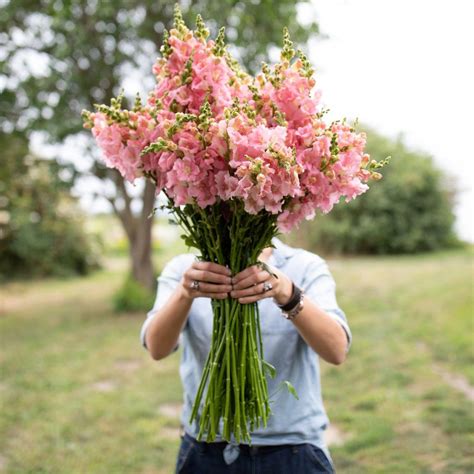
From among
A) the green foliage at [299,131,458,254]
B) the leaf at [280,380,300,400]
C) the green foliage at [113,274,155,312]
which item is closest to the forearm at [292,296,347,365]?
the leaf at [280,380,300,400]

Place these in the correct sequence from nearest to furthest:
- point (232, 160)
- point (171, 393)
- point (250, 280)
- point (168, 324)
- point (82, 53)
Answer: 1. point (232, 160)
2. point (250, 280)
3. point (168, 324)
4. point (171, 393)
5. point (82, 53)

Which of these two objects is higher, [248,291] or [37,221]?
[37,221]

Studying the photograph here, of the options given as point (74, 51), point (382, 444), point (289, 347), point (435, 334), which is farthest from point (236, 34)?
point (289, 347)

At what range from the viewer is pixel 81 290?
1852 cm

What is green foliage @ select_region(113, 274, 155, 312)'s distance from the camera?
12.4 metres

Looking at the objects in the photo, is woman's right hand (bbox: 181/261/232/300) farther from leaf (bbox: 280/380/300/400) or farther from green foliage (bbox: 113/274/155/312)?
green foliage (bbox: 113/274/155/312)

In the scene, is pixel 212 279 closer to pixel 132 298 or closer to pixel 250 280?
pixel 250 280

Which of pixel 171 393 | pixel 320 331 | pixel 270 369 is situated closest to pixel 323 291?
pixel 320 331

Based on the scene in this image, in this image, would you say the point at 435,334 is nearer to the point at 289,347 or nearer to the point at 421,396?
the point at 421,396

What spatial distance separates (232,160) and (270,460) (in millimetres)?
1117

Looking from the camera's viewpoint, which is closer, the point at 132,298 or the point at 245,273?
the point at 245,273

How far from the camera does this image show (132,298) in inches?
488

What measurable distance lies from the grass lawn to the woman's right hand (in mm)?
3291

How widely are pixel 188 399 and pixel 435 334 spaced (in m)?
7.21
